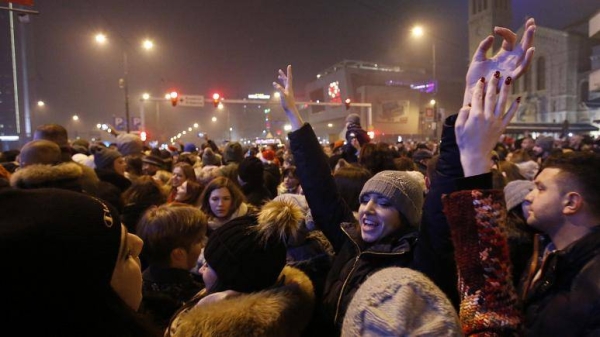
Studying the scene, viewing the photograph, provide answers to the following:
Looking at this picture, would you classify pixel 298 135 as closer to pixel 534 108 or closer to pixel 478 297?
pixel 478 297

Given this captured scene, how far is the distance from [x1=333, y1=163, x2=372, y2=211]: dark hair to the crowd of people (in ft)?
2.08

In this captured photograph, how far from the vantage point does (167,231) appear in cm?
306

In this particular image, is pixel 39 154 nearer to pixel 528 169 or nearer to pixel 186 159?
pixel 186 159

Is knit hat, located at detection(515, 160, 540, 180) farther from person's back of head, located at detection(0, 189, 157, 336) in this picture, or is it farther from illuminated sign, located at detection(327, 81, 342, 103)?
illuminated sign, located at detection(327, 81, 342, 103)

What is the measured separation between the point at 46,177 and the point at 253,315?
3.12m

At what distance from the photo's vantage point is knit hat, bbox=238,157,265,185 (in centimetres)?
598

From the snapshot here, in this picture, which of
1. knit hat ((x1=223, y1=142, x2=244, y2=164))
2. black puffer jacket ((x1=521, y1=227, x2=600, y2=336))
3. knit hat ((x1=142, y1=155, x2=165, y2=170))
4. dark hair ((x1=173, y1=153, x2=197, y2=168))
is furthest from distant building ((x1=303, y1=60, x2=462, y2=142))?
black puffer jacket ((x1=521, y1=227, x2=600, y2=336))

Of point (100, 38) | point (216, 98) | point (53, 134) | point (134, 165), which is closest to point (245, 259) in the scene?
point (53, 134)

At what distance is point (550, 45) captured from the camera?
60969mm

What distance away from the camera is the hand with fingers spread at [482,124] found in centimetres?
156

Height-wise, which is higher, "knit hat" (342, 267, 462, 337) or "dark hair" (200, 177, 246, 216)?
"knit hat" (342, 267, 462, 337)

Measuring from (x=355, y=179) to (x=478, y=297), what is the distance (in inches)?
101

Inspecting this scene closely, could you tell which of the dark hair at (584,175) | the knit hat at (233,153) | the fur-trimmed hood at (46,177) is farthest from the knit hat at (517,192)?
the knit hat at (233,153)

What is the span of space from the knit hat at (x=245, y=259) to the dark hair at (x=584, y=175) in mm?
1694
